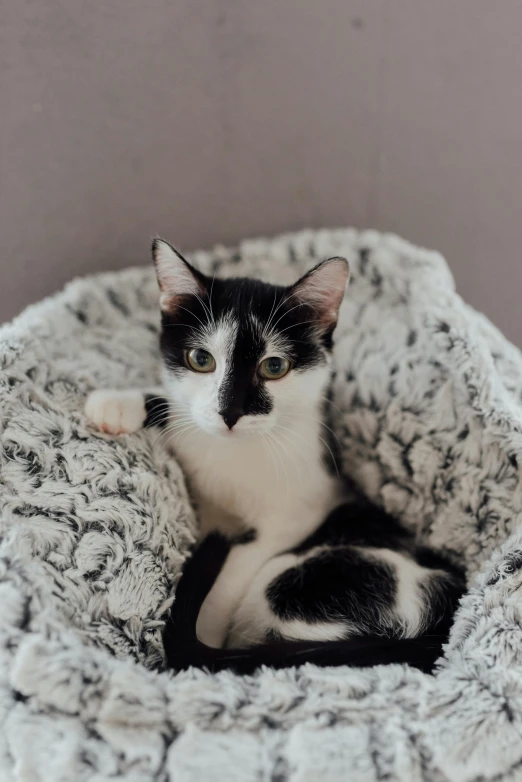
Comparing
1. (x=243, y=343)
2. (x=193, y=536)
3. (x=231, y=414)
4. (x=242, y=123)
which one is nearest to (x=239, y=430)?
(x=231, y=414)

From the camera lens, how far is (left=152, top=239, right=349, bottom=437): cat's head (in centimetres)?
92

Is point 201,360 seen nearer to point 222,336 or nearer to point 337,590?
point 222,336

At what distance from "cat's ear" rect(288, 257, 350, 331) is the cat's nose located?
0.22 metres

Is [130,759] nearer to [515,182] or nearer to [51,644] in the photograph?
[51,644]

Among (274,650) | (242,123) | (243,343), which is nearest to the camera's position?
(274,650)

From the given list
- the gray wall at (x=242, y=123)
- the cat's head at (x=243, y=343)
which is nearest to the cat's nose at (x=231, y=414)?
the cat's head at (x=243, y=343)

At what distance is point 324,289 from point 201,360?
0.23m

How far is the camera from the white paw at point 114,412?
39.2 inches

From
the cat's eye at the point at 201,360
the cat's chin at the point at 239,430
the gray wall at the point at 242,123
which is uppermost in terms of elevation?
the gray wall at the point at 242,123

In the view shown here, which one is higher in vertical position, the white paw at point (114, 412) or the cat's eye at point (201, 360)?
the cat's eye at point (201, 360)

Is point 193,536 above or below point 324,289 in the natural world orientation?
below

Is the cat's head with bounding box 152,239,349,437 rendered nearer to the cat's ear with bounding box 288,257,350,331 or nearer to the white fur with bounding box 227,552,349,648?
the cat's ear with bounding box 288,257,350,331

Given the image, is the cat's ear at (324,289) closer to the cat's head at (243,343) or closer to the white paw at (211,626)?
the cat's head at (243,343)

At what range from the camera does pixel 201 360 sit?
0.98m
